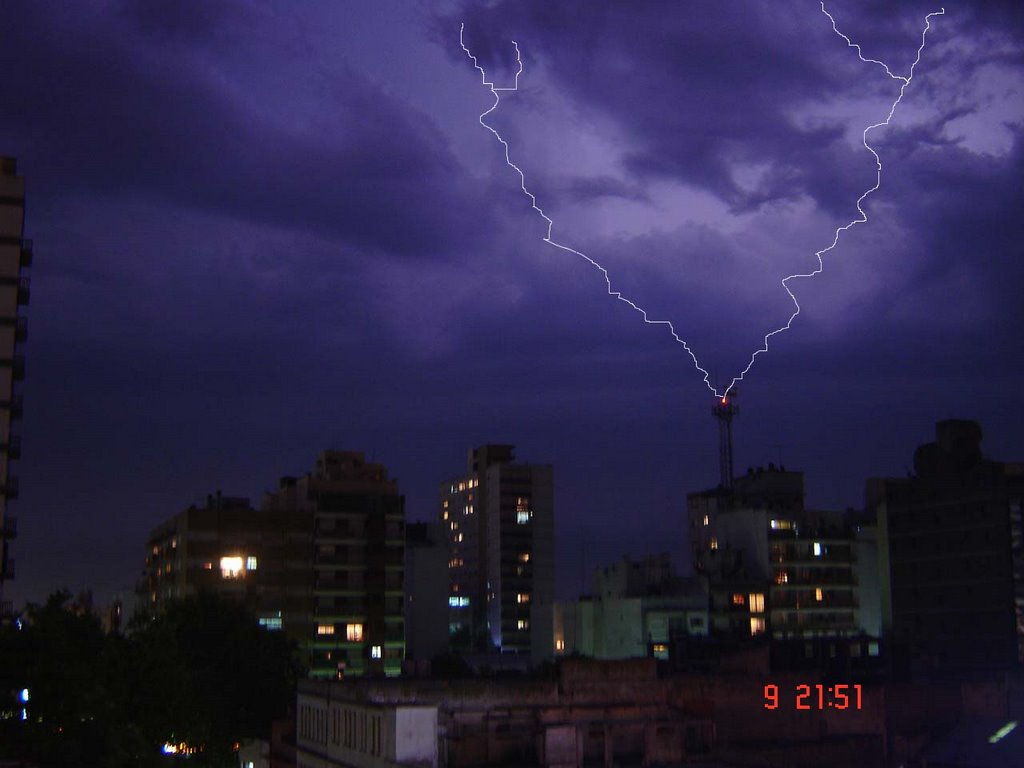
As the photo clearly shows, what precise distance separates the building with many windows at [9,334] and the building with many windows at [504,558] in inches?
3637

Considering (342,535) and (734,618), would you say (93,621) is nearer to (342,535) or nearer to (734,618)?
(342,535)

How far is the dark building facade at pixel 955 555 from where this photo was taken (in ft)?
271

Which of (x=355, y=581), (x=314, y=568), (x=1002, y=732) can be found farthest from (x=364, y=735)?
(x=355, y=581)

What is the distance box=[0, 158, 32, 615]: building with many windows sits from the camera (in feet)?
184

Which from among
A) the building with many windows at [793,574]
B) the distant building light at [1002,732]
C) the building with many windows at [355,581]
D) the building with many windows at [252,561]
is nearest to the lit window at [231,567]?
the building with many windows at [252,561]

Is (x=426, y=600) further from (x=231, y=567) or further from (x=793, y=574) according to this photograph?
(x=793, y=574)

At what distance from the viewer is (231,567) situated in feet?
273

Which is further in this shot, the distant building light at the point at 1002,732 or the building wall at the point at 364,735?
the distant building light at the point at 1002,732

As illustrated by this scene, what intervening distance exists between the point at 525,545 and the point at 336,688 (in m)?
104

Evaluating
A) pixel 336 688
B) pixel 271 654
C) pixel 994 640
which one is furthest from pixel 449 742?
pixel 994 640

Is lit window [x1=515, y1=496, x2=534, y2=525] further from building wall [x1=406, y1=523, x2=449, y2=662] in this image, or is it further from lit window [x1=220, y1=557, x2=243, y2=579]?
lit window [x1=220, y1=557, x2=243, y2=579]
